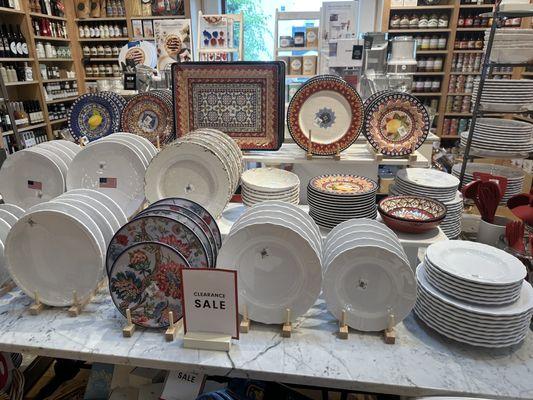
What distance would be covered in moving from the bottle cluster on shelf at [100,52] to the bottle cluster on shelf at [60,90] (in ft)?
1.62

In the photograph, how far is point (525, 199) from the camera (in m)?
1.87

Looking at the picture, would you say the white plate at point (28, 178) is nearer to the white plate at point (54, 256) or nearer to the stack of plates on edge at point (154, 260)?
the white plate at point (54, 256)

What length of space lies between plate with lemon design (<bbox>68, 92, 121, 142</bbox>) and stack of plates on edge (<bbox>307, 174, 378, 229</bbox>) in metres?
1.38

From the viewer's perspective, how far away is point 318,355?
124cm

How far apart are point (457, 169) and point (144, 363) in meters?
2.83

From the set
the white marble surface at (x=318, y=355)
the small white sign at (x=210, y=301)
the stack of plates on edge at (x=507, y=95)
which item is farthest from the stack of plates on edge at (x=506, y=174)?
the small white sign at (x=210, y=301)

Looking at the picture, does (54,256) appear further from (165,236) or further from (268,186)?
(268,186)

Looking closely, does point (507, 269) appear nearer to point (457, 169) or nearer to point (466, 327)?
point (466, 327)

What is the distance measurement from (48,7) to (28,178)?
4440 millimetres

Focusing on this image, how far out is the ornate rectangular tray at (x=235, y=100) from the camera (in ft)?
6.39

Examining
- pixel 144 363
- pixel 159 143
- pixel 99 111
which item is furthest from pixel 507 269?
pixel 99 111

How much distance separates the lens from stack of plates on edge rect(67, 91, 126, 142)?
236 centimetres

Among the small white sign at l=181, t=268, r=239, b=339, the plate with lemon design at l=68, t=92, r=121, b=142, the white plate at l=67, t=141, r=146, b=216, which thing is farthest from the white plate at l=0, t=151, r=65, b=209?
the small white sign at l=181, t=268, r=239, b=339

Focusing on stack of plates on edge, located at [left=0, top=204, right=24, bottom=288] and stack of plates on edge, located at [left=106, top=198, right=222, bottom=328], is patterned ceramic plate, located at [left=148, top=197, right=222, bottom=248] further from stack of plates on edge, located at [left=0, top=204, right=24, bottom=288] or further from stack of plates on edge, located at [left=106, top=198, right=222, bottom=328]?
stack of plates on edge, located at [left=0, top=204, right=24, bottom=288]
